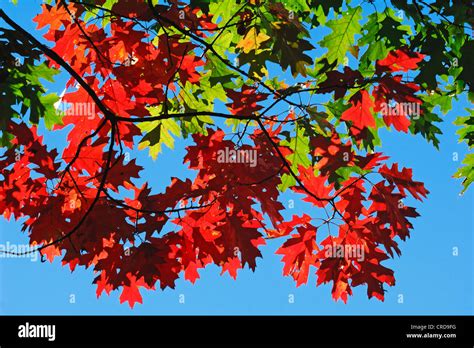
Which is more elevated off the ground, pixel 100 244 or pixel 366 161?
pixel 366 161

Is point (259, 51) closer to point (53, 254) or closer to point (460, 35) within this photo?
point (460, 35)

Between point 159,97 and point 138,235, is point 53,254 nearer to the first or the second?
point 138,235

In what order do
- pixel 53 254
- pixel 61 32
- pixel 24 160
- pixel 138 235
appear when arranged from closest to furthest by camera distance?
1. pixel 138 235
2. pixel 24 160
3. pixel 53 254
4. pixel 61 32

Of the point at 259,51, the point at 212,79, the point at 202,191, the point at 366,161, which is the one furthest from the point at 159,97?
the point at 366,161

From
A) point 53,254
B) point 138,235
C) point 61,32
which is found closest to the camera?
A: point 138,235

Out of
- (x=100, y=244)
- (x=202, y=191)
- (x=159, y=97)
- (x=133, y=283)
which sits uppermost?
(x=159, y=97)

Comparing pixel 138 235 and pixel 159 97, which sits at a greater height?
pixel 159 97

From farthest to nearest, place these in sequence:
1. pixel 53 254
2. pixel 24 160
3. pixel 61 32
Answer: pixel 61 32 < pixel 53 254 < pixel 24 160

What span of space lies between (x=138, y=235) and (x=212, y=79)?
1.55 metres

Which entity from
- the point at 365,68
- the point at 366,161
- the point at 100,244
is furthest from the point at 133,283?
the point at 365,68

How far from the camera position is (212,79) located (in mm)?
4586

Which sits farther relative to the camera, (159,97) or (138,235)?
(159,97)

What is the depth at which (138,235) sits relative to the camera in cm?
366

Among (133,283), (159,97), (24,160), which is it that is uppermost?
(159,97)
